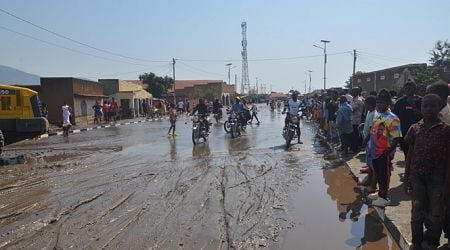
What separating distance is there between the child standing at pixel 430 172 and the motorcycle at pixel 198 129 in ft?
39.6

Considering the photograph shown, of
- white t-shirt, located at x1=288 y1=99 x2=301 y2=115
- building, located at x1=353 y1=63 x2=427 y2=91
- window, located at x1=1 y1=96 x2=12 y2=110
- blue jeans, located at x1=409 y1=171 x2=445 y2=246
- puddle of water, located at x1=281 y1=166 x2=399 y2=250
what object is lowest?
puddle of water, located at x1=281 y1=166 x2=399 y2=250

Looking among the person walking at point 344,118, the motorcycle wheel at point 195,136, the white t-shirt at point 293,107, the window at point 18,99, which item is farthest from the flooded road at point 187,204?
the window at point 18,99

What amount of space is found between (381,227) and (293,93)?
31.9 ft

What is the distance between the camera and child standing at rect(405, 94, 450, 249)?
4.54 m

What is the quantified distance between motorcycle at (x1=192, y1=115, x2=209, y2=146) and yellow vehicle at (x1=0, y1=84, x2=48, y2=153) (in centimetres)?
501

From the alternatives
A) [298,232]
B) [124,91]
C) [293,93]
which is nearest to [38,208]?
[298,232]

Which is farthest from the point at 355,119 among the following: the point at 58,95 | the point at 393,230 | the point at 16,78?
the point at 16,78

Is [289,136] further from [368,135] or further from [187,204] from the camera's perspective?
[187,204]

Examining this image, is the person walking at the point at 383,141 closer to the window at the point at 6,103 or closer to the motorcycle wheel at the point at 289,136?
the motorcycle wheel at the point at 289,136

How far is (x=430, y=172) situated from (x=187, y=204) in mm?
3951

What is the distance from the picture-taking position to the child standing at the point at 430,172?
454 centimetres

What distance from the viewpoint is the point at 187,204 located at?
7.45 m

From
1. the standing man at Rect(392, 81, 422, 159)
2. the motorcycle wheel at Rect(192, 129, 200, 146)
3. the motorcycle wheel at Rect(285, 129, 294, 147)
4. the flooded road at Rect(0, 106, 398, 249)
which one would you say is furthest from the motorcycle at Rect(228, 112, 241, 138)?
the standing man at Rect(392, 81, 422, 159)

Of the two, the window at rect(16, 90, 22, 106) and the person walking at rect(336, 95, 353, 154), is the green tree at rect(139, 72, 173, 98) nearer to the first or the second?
the window at rect(16, 90, 22, 106)
